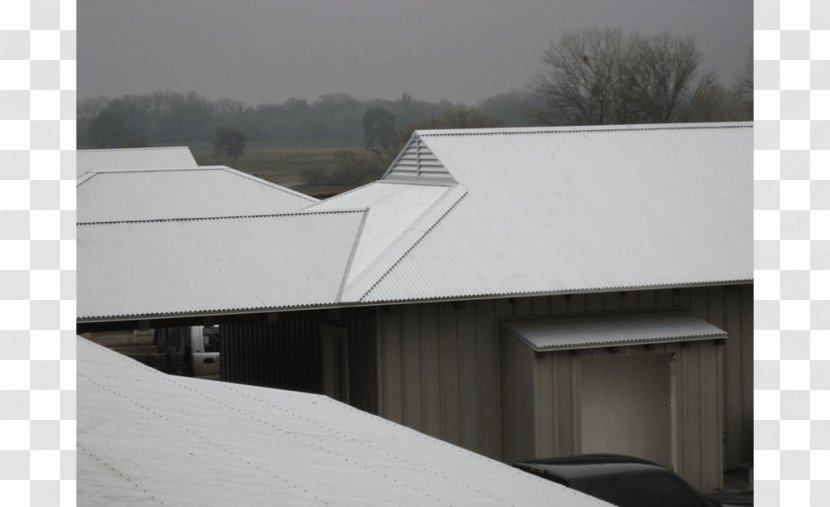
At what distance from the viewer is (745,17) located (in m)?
99.2

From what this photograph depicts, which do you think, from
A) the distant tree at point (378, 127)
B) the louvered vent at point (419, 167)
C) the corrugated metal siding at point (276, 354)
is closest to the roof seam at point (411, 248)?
the louvered vent at point (419, 167)

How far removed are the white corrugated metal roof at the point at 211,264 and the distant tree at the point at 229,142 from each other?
81.2m

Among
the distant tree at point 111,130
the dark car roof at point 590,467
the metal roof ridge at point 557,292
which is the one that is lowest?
the dark car roof at point 590,467

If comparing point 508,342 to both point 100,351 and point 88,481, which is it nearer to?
point 100,351

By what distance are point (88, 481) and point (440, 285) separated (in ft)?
37.7

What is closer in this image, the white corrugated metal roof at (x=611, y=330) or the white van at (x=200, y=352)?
the white corrugated metal roof at (x=611, y=330)

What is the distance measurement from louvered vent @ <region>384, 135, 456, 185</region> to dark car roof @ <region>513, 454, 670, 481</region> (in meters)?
7.96

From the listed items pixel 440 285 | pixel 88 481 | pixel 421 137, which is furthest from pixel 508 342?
pixel 88 481

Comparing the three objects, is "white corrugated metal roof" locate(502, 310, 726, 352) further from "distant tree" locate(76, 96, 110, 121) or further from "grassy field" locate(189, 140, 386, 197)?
"distant tree" locate(76, 96, 110, 121)

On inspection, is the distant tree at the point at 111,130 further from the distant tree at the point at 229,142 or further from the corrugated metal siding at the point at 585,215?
the corrugated metal siding at the point at 585,215

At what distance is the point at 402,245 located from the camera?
17.6m

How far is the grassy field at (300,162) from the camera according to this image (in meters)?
95.7

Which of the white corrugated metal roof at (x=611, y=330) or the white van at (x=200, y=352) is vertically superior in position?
the white corrugated metal roof at (x=611, y=330)

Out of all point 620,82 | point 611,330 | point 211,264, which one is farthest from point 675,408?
point 620,82
